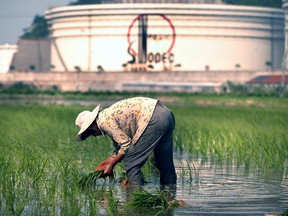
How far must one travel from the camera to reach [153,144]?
12977 millimetres

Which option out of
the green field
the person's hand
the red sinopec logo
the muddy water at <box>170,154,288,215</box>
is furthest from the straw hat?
the red sinopec logo

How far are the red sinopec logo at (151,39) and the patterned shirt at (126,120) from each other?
84445mm

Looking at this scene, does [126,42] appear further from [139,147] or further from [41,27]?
[139,147]

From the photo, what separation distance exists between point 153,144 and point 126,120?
0.44m

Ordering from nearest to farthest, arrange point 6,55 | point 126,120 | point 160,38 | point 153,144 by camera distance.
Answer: point 126,120 < point 153,144 < point 160,38 < point 6,55

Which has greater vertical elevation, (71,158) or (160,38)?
(71,158)

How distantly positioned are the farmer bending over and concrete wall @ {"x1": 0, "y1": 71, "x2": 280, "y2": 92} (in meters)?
71.3

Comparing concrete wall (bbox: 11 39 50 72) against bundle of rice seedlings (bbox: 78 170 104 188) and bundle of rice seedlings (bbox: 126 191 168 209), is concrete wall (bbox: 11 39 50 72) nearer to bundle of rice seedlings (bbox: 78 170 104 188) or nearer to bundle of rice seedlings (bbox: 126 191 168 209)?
bundle of rice seedlings (bbox: 78 170 104 188)

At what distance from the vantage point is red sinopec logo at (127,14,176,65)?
322 ft

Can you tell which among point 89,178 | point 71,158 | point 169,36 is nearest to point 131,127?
point 89,178

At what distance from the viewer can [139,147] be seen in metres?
13.0

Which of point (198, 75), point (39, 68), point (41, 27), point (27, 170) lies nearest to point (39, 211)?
point (27, 170)

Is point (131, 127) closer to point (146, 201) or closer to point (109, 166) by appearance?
point (109, 166)

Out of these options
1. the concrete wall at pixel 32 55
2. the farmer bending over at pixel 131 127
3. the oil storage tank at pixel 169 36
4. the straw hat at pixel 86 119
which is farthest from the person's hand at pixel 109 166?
the concrete wall at pixel 32 55
